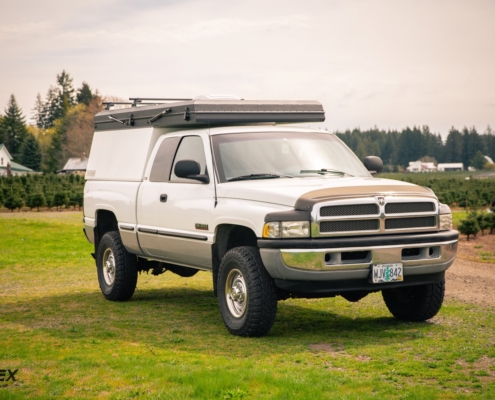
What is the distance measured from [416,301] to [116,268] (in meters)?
4.35

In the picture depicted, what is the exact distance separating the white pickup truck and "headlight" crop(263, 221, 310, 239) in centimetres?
1

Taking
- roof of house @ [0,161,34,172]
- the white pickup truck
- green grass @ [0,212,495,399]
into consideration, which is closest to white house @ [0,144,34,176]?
roof of house @ [0,161,34,172]

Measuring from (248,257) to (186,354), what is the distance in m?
1.23

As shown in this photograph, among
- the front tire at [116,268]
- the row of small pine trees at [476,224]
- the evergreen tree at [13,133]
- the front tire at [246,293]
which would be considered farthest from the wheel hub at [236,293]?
the evergreen tree at [13,133]

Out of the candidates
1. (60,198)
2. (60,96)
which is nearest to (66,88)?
(60,96)

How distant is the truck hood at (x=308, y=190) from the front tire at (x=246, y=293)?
632mm

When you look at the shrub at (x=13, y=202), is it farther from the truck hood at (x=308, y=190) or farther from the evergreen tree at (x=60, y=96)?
the evergreen tree at (x=60, y=96)

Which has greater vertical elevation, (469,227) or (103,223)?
(103,223)

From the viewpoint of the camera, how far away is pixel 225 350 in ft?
26.0

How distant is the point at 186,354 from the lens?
7.70 meters

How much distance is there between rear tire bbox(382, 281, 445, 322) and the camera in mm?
9188

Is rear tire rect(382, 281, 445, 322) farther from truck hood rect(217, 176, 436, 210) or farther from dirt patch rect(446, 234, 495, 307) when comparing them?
dirt patch rect(446, 234, 495, 307)

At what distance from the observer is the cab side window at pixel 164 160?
10.2 meters

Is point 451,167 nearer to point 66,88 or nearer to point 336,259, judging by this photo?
point 66,88
